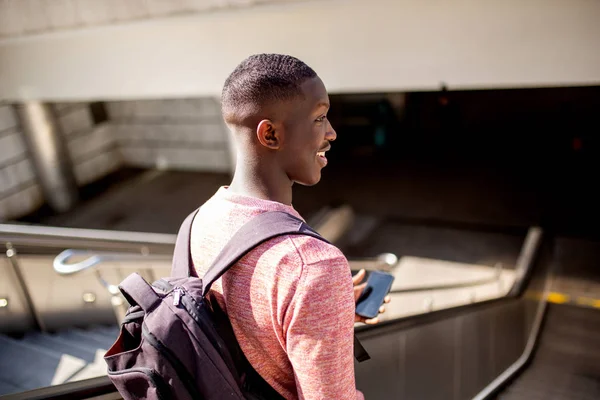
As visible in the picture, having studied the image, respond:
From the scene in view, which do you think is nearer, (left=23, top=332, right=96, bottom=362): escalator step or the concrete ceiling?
(left=23, top=332, right=96, bottom=362): escalator step

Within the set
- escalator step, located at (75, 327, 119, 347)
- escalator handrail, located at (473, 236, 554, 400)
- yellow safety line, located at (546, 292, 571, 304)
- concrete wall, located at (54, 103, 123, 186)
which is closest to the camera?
escalator step, located at (75, 327, 119, 347)

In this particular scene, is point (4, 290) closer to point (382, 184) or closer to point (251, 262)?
point (251, 262)

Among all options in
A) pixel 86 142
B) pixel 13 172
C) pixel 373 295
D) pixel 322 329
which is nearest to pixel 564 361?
pixel 373 295

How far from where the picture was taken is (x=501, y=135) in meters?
14.2

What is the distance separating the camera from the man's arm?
1.00m

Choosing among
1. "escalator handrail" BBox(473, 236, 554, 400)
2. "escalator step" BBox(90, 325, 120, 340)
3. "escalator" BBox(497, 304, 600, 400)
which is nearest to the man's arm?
"escalator step" BBox(90, 325, 120, 340)

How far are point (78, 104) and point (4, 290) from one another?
8069 mm

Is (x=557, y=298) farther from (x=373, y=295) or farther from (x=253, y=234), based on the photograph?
(x=253, y=234)

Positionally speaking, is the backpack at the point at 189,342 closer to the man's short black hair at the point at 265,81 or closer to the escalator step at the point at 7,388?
the man's short black hair at the point at 265,81

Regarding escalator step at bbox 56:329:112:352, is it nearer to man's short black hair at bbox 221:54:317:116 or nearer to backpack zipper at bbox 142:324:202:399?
backpack zipper at bbox 142:324:202:399

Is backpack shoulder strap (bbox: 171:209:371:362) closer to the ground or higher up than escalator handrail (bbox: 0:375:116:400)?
higher up

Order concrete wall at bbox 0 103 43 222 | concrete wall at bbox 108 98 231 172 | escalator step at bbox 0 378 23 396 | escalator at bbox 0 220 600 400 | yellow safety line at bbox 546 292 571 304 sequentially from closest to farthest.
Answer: escalator step at bbox 0 378 23 396 → escalator at bbox 0 220 600 400 → yellow safety line at bbox 546 292 571 304 → concrete wall at bbox 0 103 43 222 → concrete wall at bbox 108 98 231 172

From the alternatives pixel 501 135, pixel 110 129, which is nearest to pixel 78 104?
pixel 110 129

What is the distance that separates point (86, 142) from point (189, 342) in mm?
10652
